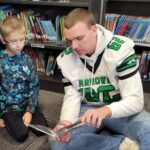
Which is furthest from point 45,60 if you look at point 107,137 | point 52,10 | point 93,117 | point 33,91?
point 93,117

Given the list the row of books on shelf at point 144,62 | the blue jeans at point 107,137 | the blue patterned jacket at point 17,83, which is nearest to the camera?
the blue jeans at point 107,137

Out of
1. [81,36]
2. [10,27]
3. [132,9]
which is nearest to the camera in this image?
Result: [81,36]

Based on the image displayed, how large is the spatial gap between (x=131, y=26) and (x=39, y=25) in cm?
83

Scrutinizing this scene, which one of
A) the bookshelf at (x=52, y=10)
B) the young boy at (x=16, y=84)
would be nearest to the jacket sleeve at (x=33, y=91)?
the young boy at (x=16, y=84)

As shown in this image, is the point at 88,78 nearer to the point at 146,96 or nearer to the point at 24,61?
the point at 24,61

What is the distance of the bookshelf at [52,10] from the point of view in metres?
2.11

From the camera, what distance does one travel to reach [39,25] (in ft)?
7.69

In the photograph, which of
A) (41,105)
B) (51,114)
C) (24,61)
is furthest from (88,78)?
(41,105)

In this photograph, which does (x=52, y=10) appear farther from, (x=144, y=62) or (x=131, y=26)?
(x=144, y=62)

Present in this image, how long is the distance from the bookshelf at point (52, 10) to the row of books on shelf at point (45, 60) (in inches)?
1.7

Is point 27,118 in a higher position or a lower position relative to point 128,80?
lower

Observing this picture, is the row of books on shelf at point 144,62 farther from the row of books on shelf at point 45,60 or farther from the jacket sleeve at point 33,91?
the jacket sleeve at point 33,91

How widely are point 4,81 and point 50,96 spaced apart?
33.4 inches

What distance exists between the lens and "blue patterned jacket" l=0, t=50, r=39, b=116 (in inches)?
61.9
